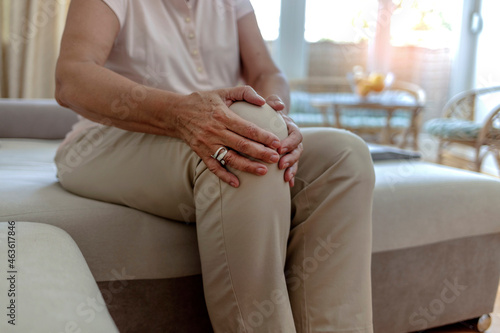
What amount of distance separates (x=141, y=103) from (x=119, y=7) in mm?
238

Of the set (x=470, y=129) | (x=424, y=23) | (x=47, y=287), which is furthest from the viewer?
(x=424, y=23)

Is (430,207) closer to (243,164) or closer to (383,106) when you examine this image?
(243,164)

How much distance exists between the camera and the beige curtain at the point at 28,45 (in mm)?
3121

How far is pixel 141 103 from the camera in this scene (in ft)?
2.76

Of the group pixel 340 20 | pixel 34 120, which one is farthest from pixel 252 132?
pixel 340 20

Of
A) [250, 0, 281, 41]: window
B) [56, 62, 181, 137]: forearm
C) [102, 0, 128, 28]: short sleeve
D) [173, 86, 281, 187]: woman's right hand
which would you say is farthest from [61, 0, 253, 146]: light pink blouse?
[250, 0, 281, 41]: window

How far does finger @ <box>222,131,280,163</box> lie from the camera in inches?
28.5

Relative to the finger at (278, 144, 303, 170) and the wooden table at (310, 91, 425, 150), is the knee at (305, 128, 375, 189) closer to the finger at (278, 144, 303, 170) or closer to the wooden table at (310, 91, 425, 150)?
the finger at (278, 144, 303, 170)

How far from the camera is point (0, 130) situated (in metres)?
1.70

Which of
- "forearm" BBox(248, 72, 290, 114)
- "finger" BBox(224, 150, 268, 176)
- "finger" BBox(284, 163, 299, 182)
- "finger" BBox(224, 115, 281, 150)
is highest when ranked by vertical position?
"forearm" BBox(248, 72, 290, 114)

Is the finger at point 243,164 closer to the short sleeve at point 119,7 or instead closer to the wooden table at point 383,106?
the short sleeve at point 119,7

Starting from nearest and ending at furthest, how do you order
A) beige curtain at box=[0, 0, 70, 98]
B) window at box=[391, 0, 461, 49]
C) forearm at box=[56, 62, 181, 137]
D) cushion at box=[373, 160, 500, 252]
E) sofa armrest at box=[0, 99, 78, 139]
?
1. forearm at box=[56, 62, 181, 137]
2. cushion at box=[373, 160, 500, 252]
3. sofa armrest at box=[0, 99, 78, 139]
4. beige curtain at box=[0, 0, 70, 98]
5. window at box=[391, 0, 461, 49]

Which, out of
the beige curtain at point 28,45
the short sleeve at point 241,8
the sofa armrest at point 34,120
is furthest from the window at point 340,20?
the short sleeve at point 241,8

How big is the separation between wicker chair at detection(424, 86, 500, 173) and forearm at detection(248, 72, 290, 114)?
1.79m
